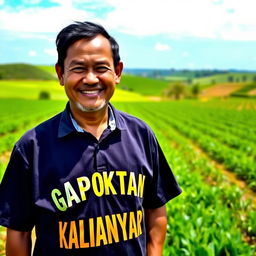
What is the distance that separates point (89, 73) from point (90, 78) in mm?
28

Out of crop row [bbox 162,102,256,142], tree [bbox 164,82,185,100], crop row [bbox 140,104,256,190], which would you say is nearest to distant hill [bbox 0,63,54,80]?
tree [bbox 164,82,185,100]

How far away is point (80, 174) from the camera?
167cm

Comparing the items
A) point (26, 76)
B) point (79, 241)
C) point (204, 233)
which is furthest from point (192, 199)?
point (26, 76)

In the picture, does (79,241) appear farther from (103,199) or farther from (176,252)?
(176,252)

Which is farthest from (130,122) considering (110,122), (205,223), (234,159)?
(234,159)

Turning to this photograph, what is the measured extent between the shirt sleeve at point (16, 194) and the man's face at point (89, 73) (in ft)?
1.26

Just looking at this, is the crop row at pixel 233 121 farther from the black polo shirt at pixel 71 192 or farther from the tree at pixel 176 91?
the tree at pixel 176 91

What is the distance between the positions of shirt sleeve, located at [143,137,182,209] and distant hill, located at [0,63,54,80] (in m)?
119

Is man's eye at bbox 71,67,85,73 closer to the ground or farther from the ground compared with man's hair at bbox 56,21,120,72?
closer to the ground

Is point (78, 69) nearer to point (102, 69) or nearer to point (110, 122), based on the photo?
point (102, 69)

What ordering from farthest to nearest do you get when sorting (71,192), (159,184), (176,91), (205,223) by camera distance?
1. (176,91)
2. (205,223)
3. (159,184)
4. (71,192)

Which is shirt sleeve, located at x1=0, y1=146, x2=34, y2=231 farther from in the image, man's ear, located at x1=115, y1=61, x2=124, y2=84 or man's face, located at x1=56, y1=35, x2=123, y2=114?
man's ear, located at x1=115, y1=61, x2=124, y2=84

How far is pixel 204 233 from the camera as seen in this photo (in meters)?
3.81

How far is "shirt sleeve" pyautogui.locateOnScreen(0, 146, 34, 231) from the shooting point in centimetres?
166
